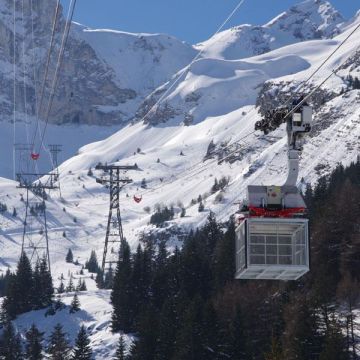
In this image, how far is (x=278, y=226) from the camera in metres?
35.8

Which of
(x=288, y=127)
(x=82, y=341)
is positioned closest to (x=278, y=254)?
(x=288, y=127)

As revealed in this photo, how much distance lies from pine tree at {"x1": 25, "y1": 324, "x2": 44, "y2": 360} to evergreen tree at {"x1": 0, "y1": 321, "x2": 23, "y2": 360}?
701mm

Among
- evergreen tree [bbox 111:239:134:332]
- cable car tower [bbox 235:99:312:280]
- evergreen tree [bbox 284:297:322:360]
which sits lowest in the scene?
cable car tower [bbox 235:99:312:280]

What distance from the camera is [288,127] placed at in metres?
35.6

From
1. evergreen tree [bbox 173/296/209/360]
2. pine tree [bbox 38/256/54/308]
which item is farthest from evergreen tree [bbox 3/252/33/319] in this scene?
evergreen tree [bbox 173/296/209/360]

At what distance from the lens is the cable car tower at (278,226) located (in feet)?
116

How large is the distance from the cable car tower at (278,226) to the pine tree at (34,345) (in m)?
55.5

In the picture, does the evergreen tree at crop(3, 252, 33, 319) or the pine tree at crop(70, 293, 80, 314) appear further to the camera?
the evergreen tree at crop(3, 252, 33, 319)

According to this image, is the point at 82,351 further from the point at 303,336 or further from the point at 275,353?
the point at 303,336

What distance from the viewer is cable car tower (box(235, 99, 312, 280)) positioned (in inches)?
1398

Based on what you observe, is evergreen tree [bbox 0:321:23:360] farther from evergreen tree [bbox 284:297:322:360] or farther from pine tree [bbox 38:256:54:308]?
evergreen tree [bbox 284:297:322:360]

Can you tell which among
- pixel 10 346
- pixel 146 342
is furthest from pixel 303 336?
pixel 10 346

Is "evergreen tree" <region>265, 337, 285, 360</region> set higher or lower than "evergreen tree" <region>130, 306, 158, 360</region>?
lower

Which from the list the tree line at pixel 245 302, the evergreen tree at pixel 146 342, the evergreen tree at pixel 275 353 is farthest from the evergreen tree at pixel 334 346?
the evergreen tree at pixel 146 342
